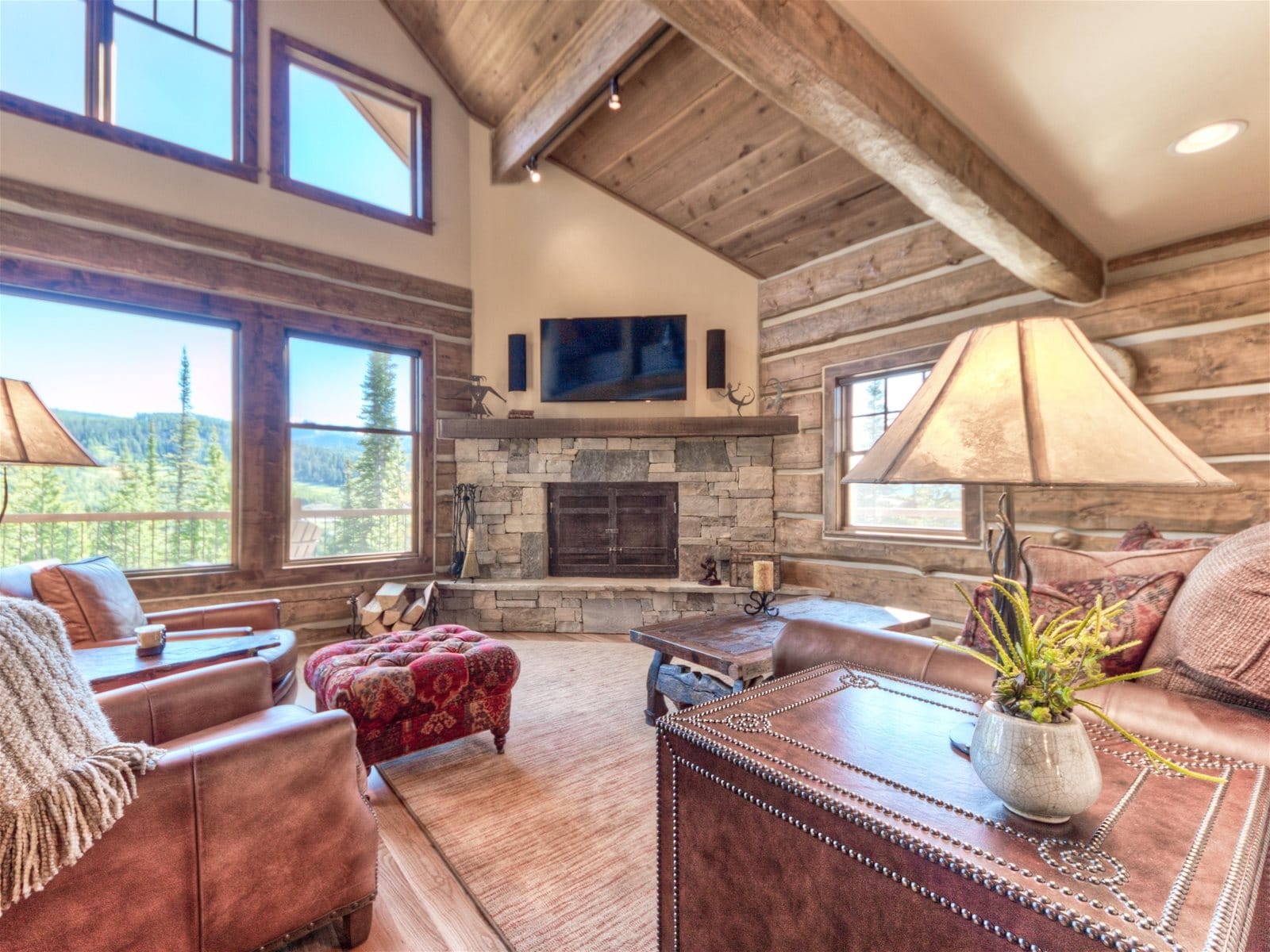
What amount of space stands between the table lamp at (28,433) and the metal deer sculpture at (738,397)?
3.87 metres

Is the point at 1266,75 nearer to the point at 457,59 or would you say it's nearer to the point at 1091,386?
the point at 1091,386

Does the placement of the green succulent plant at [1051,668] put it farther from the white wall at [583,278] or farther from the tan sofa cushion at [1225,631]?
the white wall at [583,278]

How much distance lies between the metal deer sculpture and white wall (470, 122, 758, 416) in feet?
0.19

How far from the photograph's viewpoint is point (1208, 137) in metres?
2.11

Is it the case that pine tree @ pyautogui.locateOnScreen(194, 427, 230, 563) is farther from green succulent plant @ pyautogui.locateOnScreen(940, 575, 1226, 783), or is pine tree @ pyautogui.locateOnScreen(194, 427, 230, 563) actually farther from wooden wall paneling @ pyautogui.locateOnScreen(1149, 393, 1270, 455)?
wooden wall paneling @ pyautogui.locateOnScreen(1149, 393, 1270, 455)

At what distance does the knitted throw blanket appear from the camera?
984 mm

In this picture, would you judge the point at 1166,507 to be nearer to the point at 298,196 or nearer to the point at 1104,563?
the point at 1104,563

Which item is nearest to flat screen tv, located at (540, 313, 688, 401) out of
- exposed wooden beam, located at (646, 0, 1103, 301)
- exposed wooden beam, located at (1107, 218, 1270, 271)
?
exposed wooden beam, located at (646, 0, 1103, 301)

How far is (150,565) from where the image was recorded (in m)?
3.75

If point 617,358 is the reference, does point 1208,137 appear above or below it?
above

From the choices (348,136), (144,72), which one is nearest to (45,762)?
(144,72)

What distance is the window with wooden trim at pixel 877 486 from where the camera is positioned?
383 cm

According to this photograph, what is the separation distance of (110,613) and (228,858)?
6.11 feet

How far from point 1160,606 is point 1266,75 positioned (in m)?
1.76
